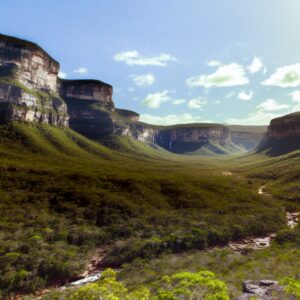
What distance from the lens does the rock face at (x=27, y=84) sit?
411ft

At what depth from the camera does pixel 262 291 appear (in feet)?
63.9

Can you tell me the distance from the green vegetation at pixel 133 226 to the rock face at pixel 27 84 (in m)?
55.6

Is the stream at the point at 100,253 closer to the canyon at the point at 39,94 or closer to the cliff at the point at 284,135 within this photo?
the canyon at the point at 39,94

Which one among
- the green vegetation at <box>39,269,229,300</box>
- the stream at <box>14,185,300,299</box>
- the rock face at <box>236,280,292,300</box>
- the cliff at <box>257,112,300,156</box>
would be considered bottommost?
the stream at <box>14,185,300,299</box>

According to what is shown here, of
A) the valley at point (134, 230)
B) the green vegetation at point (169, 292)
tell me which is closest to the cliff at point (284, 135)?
the valley at point (134, 230)

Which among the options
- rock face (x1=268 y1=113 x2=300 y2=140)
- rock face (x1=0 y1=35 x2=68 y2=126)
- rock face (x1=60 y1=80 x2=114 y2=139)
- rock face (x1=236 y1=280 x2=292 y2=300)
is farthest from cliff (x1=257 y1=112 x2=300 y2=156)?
rock face (x1=236 y1=280 x2=292 y2=300)

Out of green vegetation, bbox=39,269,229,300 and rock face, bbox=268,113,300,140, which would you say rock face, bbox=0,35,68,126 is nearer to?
green vegetation, bbox=39,269,229,300

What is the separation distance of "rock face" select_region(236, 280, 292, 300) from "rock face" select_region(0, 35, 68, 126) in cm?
13125

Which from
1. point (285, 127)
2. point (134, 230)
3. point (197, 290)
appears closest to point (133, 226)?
point (134, 230)

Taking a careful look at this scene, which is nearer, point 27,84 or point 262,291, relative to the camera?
point 262,291

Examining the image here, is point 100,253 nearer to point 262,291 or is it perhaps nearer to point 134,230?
point 134,230

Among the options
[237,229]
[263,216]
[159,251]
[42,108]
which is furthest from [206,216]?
[42,108]

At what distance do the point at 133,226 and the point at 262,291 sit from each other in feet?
90.8

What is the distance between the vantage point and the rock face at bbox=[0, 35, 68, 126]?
125 metres
